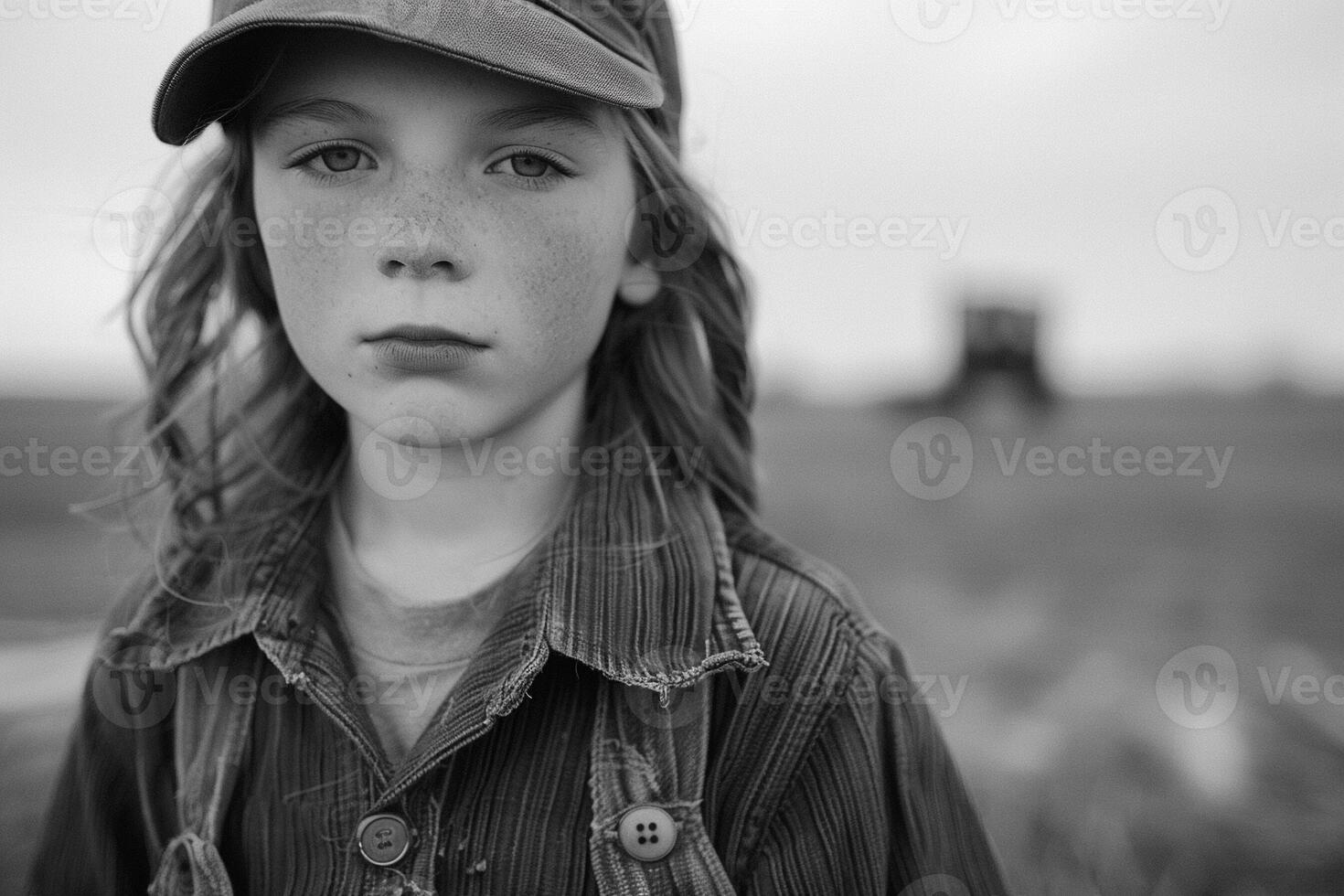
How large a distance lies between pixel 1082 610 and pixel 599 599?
1.74m

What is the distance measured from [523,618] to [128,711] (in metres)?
0.62

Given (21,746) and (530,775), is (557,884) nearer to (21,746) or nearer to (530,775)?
(530,775)

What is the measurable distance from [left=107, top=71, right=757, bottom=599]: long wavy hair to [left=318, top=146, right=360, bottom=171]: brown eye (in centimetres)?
26

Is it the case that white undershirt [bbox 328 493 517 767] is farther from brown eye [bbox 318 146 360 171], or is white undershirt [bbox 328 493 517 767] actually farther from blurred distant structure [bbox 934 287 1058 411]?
blurred distant structure [bbox 934 287 1058 411]

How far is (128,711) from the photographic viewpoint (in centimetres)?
143

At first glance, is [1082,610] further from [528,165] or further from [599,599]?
[528,165]

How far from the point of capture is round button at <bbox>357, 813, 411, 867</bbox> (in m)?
1.17

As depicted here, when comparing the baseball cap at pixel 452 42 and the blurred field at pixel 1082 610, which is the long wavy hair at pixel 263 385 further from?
the blurred field at pixel 1082 610

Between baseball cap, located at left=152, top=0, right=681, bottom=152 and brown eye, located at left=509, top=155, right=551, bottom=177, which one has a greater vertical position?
baseball cap, located at left=152, top=0, right=681, bottom=152

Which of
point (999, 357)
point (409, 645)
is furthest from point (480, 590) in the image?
point (999, 357)

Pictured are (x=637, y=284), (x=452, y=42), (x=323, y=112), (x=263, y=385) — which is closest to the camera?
(x=452, y=42)

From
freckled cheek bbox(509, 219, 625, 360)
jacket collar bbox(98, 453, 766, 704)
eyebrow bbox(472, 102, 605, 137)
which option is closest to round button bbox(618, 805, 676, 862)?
jacket collar bbox(98, 453, 766, 704)

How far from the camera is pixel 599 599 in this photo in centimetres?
125

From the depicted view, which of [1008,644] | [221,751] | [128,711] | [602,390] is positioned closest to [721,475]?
[602,390]
